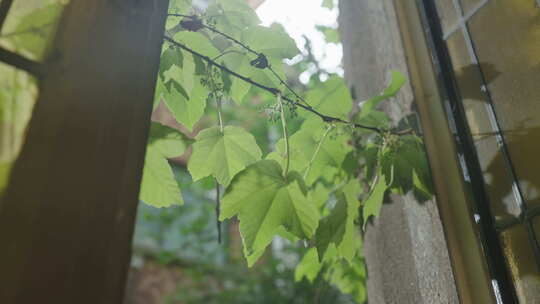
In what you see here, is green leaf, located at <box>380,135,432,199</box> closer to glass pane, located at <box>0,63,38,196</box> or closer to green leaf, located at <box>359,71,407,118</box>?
green leaf, located at <box>359,71,407,118</box>

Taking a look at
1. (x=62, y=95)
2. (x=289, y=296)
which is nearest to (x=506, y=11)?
(x=62, y=95)

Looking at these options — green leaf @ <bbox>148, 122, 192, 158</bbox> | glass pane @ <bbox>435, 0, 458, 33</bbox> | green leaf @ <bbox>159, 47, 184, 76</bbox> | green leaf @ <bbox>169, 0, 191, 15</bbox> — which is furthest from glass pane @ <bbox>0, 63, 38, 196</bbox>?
glass pane @ <bbox>435, 0, 458, 33</bbox>

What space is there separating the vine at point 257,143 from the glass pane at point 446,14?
0.49ft

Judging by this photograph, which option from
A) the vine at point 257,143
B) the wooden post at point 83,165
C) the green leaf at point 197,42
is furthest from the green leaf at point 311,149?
the wooden post at point 83,165

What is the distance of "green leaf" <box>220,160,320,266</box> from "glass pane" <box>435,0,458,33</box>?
1.67 feet

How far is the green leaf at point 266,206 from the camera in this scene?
2.32ft

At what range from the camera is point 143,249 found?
479 centimetres

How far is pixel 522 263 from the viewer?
0.73m

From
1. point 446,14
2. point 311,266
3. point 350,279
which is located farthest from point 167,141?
point 350,279

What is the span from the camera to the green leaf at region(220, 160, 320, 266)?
27.8 inches

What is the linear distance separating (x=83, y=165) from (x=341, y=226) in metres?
0.60

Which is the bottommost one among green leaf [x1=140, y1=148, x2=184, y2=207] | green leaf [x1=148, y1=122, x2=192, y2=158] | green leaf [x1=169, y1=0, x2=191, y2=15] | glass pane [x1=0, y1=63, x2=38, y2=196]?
glass pane [x1=0, y1=63, x2=38, y2=196]

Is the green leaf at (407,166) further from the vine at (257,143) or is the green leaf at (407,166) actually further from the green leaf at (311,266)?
the green leaf at (311,266)

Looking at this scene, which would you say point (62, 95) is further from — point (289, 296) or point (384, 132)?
point (289, 296)
